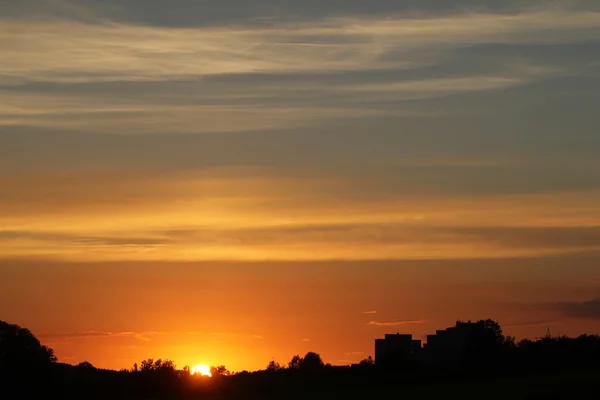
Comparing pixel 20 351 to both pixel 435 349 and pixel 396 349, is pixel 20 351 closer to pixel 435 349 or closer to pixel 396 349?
pixel 396 349

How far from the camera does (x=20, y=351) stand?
4702 inches

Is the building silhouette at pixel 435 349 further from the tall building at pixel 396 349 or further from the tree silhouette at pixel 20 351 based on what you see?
the tree silhouette at pixel 20 351

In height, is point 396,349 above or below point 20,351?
above

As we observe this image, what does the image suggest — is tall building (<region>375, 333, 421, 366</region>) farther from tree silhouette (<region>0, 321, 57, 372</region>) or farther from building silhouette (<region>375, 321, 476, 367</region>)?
tree silhouette (<region>0, 321, 57, 372</region>)

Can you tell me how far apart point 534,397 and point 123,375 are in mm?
52938

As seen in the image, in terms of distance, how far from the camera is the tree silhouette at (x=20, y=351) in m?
117

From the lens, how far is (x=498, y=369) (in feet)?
431

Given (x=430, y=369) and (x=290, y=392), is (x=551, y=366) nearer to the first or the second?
(x=430, y=369)

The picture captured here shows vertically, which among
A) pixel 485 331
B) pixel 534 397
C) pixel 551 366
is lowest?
pixel 534 397

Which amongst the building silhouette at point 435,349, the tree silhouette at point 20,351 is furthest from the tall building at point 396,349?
the tree silhouette at point 20,351

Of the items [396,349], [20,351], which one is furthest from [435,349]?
[20,351]

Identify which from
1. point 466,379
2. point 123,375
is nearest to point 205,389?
point 123,375

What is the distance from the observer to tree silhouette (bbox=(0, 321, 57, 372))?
117000mm

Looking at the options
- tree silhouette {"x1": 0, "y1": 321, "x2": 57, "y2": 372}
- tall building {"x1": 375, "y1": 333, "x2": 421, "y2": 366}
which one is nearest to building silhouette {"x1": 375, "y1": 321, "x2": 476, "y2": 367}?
tall building {"x1": 375, "y1": 333, "x2": 421, "y2": 366}
